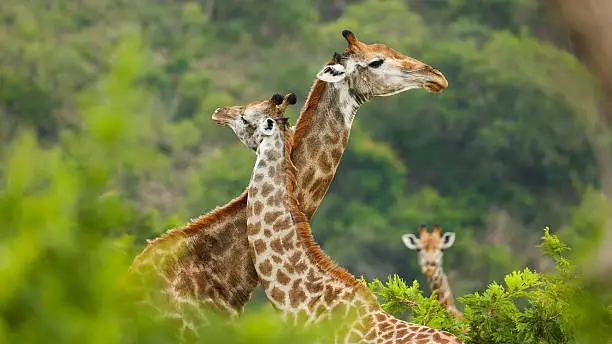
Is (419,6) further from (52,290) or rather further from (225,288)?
(52,290)

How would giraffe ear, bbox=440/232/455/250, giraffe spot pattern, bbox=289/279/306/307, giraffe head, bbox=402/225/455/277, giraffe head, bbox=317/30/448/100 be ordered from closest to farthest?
1. giraffe spot pattern, bbox=289/279/306/307
2. giraffe head, bbox=317/30/448/100
3. giraffe head, bbox=402/225/455/277
4. giraffe ear, bbox=440/232/455/250

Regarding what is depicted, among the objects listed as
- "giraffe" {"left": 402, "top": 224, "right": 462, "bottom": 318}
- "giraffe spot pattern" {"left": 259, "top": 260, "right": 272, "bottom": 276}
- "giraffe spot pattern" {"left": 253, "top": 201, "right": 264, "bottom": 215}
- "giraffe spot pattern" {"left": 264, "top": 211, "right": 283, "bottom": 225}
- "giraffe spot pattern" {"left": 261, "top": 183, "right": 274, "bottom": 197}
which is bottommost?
"giraffe spot pattern" {"left": 259, "top": 260, "right": 272, "bottom": 276}

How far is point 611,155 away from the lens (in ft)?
6.19

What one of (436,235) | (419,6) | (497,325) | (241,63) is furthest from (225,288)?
(419,6)

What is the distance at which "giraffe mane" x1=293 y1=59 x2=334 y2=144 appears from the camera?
6.68 meters

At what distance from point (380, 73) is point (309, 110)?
39 cm

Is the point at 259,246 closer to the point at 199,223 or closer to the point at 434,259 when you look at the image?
the point at 199,223

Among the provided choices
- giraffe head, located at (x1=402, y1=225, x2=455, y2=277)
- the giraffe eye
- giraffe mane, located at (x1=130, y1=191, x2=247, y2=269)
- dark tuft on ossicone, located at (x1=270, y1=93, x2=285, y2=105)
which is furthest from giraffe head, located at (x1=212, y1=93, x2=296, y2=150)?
giraffe head, located at (x1=402, y1=225, x2=455, y2=277)

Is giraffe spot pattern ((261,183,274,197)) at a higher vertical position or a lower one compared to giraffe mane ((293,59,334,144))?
lower

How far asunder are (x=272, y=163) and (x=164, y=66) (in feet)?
151

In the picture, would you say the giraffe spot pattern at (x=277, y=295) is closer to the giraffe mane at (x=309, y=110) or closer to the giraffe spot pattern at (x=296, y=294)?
the giraffe spot pattern at (x=296, y=294)

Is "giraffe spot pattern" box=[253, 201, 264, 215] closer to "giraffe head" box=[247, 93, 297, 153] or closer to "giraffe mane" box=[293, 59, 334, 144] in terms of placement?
"giraffe head" box=[247, 93, 297, 153]

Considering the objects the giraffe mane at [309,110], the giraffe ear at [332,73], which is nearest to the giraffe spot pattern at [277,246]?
the giraffe mane at [309,110]

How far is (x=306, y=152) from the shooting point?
21.5 ft
